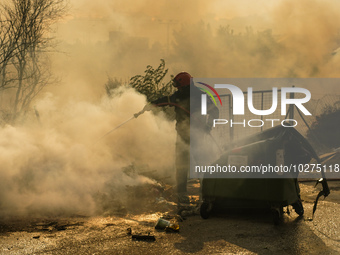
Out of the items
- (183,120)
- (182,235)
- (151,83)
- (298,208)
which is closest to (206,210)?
(182,235)

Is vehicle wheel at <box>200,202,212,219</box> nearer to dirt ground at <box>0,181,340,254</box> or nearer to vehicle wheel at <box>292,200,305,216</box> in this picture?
dirt ground at <box>0,181,340,254</box>

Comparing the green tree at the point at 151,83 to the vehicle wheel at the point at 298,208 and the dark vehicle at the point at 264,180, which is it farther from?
the vehicle wheel at the point at 298,208

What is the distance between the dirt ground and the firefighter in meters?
1.30

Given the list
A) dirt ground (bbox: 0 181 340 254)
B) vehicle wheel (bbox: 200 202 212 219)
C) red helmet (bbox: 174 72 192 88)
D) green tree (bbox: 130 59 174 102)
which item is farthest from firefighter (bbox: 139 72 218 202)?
green tree (bbox: 130 59 174 102)

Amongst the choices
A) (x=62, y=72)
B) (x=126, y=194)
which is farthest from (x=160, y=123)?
(x=62, y=72)

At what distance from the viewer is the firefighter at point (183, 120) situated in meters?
6.73

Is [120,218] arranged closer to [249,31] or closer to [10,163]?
[10,163]

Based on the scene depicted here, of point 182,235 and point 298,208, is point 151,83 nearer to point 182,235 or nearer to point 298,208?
point 298,208

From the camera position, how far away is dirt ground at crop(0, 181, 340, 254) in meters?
3.95

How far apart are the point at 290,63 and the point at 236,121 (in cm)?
922

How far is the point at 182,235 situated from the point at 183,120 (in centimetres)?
281

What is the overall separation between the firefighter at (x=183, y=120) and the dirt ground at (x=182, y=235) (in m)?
1.30

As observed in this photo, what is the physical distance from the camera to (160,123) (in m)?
9.98

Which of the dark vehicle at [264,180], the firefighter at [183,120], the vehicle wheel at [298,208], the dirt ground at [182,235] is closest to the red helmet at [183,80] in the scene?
the firefighter at [183,120]
